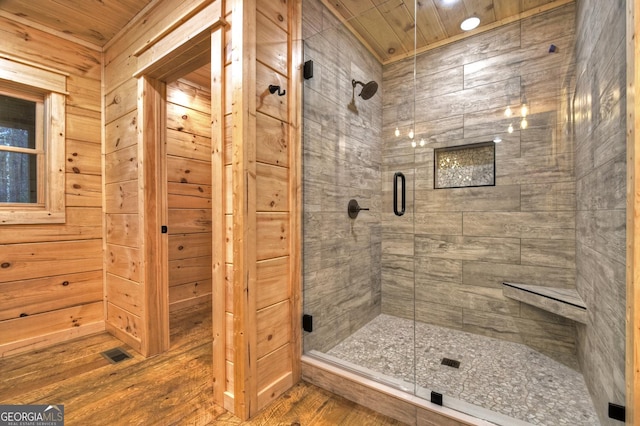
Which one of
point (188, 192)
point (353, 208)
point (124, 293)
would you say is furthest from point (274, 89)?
point (124, 293)

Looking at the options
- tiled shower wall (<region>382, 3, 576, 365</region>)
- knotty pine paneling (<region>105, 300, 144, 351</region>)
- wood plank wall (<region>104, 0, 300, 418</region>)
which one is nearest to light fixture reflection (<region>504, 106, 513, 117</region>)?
tiled shower wall (<region>382, 3, 576, 365</region>)

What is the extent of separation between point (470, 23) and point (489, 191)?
1.29 meters

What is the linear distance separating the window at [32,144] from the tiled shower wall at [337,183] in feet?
→ 6.17

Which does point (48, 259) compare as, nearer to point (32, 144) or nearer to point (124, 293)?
point (124, 293)

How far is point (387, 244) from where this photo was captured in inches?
105

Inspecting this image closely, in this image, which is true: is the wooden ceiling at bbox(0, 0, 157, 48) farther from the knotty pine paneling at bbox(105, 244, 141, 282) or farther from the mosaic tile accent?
the mosaic tile accent

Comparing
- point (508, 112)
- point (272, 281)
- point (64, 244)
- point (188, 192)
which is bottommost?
point (272, 281)

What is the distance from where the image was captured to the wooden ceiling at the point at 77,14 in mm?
1806

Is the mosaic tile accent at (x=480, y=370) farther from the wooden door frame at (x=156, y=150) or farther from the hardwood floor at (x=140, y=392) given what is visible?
the wooden door frame at (x=156, y=150)

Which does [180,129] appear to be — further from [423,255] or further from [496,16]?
[496,16]

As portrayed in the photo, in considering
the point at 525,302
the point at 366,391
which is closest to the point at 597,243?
the point at 525,302

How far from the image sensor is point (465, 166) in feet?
7.65

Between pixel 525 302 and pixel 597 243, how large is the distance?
82 cm

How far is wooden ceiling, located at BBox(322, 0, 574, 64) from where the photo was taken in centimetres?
196
